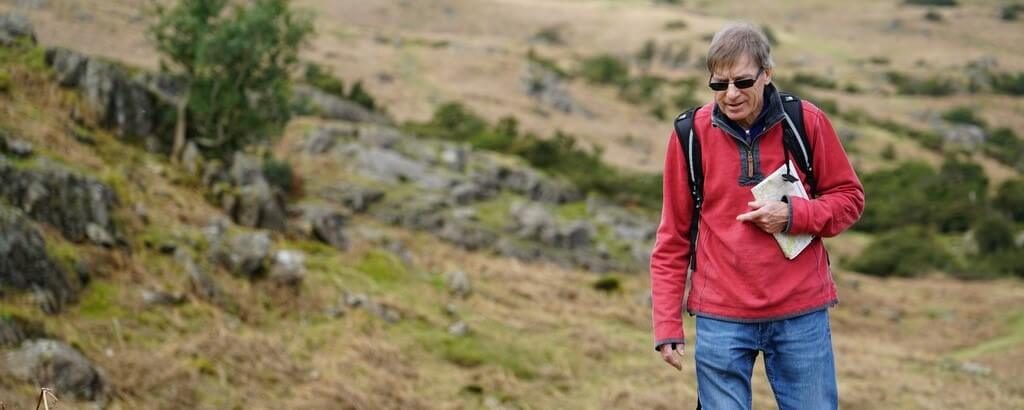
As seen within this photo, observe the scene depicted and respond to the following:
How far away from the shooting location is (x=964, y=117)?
63.5m

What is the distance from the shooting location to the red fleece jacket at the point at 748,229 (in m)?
3.41

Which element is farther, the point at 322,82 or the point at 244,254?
the point at 322,82

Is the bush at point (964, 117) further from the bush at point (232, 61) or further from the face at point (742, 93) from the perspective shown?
the face at point (742, 93)

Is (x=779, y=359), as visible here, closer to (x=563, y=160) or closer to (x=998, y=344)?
(x=998, y=344)

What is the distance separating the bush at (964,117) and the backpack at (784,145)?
67.8 meters

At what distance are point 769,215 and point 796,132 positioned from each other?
A: 0.38 m

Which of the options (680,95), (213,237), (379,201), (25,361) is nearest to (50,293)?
(25,361)

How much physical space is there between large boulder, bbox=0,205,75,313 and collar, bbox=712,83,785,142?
584 centimetres

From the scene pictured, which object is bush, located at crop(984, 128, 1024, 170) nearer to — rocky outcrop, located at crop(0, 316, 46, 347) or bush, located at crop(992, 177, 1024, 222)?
bush, located at crop(992, 177, 1024, 222)

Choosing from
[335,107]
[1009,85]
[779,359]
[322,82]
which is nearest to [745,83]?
[779,359]

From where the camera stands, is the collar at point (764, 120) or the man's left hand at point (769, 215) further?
the collar at point (764, 120)

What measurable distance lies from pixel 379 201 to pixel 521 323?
8.34m

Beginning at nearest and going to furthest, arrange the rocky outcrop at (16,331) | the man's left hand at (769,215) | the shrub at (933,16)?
the man's left hand at (769,215) → the rocky outcrop at (16,331) → the shrub at (933,16)

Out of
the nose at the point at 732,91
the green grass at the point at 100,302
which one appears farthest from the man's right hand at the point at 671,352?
the green grass at the point at 100,302
